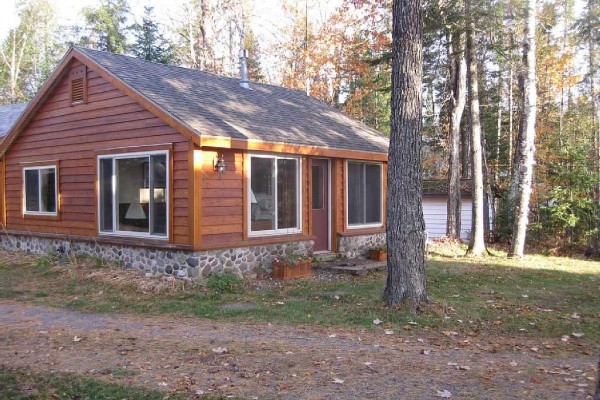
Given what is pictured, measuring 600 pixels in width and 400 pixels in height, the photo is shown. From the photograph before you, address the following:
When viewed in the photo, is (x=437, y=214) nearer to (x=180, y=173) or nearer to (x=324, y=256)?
(x=324, y=256)

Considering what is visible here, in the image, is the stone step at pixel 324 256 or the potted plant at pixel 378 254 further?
the potted plant at pixel 378 254

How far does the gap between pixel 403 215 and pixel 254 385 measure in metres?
3.73

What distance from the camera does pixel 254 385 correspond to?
471 cm

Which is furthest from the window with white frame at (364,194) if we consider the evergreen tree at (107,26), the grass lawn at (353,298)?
the evergreen tree at (107,26)

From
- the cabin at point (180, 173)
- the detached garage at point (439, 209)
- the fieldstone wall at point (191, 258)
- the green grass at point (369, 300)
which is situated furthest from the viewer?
the detached garage at point (439, 209)

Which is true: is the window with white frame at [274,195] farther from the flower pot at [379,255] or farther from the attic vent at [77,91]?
the attic vent at [77,91]

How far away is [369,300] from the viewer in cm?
834

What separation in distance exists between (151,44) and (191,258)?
82.6 feet

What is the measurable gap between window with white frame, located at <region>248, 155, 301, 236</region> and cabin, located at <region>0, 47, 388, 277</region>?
3 cm

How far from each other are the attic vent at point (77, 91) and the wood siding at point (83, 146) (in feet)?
0.67

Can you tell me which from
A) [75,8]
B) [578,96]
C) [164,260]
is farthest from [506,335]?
[75,8]

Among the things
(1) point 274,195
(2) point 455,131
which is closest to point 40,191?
(1) point 274,195

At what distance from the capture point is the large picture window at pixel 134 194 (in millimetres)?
10352

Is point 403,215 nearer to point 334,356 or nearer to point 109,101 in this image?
point 334,356
